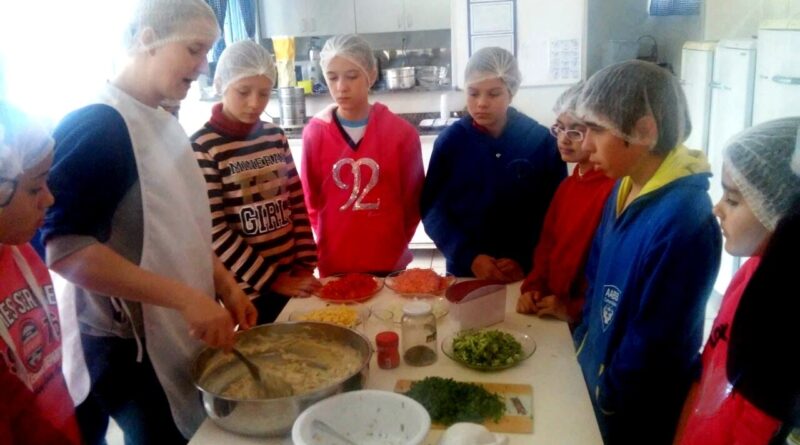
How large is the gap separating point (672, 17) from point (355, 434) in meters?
4.50

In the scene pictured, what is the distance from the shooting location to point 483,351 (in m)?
1.32

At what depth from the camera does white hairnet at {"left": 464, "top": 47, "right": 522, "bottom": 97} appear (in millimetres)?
2051

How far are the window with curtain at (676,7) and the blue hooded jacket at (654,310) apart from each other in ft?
11.0

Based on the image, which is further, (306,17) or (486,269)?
(306,17)

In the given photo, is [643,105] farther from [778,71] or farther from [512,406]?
[778,71]

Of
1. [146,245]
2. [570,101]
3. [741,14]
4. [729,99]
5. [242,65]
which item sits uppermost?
[741,14]

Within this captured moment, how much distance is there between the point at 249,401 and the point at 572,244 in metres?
1.01

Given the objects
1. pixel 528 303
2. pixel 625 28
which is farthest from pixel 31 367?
pixel 625 28

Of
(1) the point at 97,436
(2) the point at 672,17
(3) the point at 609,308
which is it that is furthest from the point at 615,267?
(2) the point at 672,17

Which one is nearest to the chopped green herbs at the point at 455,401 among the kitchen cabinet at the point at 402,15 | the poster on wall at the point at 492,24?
the poster on wall at the point at 492,24

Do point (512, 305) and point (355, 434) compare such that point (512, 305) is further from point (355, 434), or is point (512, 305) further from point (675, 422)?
point (355, 434)

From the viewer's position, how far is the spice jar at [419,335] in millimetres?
1358

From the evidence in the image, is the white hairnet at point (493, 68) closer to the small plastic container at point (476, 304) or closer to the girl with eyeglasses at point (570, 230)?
the girl with eyeglasses at point (570, 230)

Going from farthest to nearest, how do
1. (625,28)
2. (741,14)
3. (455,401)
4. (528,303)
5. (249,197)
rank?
(625,28), (741,14), (249,197), (528,303), (455,401)
